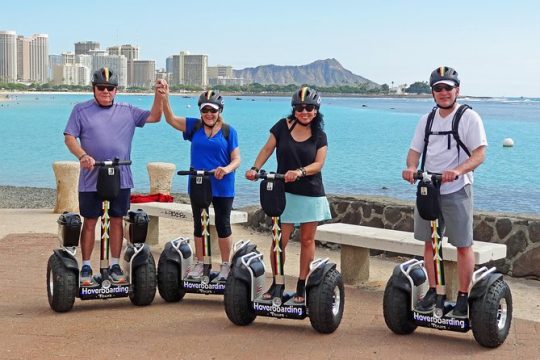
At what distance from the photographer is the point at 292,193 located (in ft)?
21.9

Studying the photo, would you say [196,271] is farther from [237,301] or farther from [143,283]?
[237,301]

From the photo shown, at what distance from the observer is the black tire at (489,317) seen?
19.9 feet

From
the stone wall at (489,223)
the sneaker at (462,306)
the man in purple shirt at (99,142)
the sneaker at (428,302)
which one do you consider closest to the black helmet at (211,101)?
the man in purple shirt at (99,142)

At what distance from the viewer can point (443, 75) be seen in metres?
6.28

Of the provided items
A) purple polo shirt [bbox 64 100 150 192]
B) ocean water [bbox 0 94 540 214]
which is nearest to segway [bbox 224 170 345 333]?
purple polo shirt [bbox 64 100 150 192]

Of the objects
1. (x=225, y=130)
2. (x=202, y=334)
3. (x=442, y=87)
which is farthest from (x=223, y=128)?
(x=442, y=87)

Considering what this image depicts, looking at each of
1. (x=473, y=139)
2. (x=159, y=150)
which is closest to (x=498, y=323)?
(x=473, y=139)

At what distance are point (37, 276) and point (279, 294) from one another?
3037 millimetres

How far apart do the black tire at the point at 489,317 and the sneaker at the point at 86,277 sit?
2940mm

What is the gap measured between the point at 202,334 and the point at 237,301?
0.35 meters

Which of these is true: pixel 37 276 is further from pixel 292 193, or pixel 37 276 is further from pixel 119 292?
pixel 292 193

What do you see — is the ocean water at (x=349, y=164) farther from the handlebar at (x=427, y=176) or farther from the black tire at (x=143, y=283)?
the handlebar at (x=427, y=176)

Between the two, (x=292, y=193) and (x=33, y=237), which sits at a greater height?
(x=292, y=193)

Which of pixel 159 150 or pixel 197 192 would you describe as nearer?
pixel 197 192
